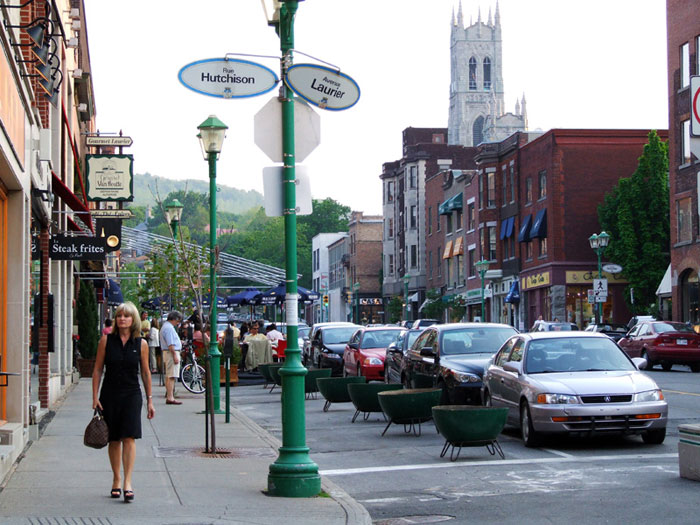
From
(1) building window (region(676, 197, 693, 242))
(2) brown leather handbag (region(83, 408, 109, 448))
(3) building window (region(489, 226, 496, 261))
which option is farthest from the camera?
(3) building window (region(489, 226, 496, 261))

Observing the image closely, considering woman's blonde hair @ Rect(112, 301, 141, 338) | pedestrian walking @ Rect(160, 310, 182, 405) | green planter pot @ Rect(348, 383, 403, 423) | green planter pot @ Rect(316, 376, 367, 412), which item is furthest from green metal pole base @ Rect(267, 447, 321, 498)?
pedestrian walking @ Rect(160, 310, 182, 405)

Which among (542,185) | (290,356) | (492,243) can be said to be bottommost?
(290,356)

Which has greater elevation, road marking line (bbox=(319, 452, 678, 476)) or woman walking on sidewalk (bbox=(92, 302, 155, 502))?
woman walking on sidewalk (bbox=(92, 302, 155, 502))

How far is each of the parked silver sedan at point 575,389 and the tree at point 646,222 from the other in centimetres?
4040

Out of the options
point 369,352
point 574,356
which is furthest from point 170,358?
point 574,356

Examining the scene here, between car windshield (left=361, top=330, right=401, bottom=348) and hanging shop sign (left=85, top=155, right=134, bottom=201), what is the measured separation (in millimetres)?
7043

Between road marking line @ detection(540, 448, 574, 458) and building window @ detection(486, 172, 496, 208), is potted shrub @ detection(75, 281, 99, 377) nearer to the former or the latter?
road marking line @ detection(540, 448, 574, 458)

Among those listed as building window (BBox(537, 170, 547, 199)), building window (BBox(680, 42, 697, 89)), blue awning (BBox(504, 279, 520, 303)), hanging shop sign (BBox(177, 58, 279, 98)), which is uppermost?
building window (BBox(680, 42, 697, 89))

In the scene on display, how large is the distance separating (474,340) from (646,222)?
37.6m

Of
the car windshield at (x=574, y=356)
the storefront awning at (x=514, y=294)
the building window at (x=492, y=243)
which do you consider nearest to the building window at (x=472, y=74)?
the building window at (x=492, y=243)

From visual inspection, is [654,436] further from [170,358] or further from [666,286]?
[666,286]

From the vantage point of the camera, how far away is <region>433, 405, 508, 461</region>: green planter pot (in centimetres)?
1269

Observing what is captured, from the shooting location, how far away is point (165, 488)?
10445 mm

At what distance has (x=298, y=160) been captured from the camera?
10.6 meters
